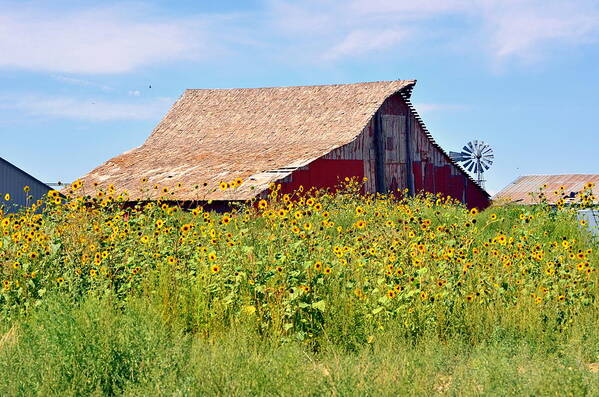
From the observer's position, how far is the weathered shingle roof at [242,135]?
27.9 metres

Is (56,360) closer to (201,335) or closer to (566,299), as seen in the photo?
(201,335)

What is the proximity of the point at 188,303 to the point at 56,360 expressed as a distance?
170cm

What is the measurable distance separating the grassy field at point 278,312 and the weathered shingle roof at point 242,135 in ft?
52.2

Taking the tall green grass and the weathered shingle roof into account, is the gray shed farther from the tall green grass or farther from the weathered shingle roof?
the tall green grass

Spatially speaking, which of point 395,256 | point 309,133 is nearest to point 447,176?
point 309,133

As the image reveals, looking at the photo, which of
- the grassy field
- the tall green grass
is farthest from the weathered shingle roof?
the tall green grass

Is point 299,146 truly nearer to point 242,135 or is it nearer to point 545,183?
point 242,135

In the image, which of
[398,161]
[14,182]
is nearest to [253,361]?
[398,161]

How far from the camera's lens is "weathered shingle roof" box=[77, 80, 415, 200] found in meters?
27.9

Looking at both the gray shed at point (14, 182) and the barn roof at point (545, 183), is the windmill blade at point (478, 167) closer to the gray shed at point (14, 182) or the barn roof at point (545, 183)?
the barn roof at point (545, 183)

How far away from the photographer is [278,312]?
6.89 metres

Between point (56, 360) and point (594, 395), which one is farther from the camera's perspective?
point (56, 360)

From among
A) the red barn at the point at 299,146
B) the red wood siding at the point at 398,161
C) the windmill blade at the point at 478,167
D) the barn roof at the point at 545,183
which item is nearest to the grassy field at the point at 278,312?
the red barn at the point at 299,146

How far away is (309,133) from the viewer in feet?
107
